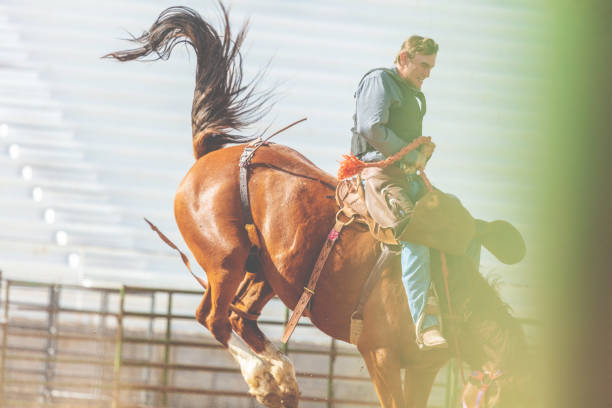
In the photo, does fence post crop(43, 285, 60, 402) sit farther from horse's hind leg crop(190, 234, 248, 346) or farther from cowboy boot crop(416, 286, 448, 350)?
cowboy boot crop(416, 286, 448, 350)

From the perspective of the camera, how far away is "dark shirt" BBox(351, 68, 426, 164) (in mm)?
2576

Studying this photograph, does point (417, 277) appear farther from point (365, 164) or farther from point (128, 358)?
point (128, 358)

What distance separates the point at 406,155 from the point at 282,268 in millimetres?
631

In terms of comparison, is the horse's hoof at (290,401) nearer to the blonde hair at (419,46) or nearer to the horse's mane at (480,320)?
the horse's mane at (480,320)

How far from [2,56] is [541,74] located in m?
3.63

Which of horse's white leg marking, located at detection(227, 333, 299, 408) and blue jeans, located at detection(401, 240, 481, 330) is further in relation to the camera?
horse's white leg marking, located at detection(227, 333, 299, 408)

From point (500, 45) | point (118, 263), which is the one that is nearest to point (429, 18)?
point (500, 45)

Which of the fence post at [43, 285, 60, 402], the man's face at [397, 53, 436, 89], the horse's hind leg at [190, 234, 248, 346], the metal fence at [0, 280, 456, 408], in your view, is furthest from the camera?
the fence post at [43, 285, 60, 402]

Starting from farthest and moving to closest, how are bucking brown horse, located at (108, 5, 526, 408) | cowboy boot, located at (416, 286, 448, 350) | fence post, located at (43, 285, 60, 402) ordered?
fence post, located at (43, 285, 60, 402) → bucking brown horse, located at (108, 5, 526, 408) → cowboy boot, located at (416, 286, 448, 350)

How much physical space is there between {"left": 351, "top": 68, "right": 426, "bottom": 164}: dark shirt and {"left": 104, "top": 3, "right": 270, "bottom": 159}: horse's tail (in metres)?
0.61

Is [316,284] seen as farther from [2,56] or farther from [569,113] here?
[2,56]

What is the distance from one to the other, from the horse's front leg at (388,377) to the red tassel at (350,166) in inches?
25.1

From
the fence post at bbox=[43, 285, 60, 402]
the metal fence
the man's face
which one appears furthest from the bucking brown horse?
the fence post at bbox=[43, 285, 60, 402]

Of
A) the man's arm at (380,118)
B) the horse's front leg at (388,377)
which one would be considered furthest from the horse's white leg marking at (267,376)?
the man's arm at (380,118)
